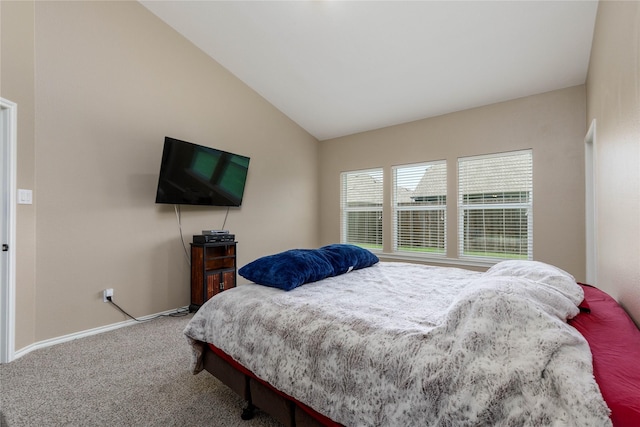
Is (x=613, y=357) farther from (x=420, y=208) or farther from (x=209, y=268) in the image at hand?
(x=420, y=208)

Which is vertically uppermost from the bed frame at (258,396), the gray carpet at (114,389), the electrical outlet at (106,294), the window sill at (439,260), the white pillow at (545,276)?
the white pillow at (545,276)

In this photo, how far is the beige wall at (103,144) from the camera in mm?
2412

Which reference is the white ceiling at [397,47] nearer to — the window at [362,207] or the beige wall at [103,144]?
the beige wall at [103,144]

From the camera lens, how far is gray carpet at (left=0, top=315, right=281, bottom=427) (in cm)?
158

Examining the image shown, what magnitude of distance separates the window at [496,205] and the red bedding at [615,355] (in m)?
2.31

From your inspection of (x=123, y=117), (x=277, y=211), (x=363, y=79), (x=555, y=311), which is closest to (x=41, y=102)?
(x=123, y=117)

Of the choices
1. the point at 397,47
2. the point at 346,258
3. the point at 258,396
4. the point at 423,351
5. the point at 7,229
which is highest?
the point at 397,47

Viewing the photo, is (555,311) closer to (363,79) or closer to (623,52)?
(623,52)

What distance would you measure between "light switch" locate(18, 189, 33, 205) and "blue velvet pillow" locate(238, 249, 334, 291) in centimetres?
193

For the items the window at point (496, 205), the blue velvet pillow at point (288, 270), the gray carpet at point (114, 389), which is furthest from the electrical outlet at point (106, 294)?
the window at point (496, 205)

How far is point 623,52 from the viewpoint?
1561 mm

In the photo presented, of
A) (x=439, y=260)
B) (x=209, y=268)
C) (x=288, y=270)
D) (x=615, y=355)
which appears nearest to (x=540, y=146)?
(x=439, y=260)

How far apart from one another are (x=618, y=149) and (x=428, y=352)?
176 cm

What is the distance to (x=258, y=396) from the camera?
1467mm
